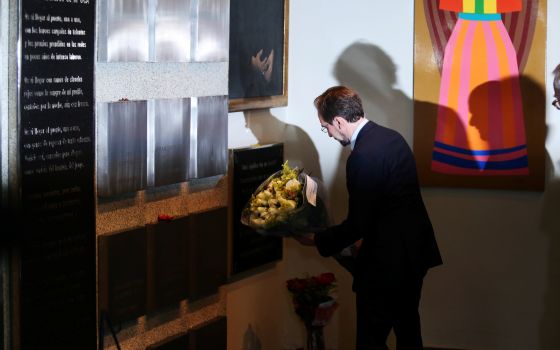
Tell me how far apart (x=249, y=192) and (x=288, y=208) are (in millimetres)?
732

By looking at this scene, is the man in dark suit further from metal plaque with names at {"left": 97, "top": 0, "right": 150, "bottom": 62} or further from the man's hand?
metal plaque with names at {"left": 97, "top": 0, "right": 150, "bottom": 62}

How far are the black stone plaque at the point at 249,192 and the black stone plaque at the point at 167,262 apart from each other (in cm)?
57

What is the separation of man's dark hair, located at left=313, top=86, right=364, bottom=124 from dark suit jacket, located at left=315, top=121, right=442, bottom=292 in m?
0.09

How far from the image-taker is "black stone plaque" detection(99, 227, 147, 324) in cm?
448

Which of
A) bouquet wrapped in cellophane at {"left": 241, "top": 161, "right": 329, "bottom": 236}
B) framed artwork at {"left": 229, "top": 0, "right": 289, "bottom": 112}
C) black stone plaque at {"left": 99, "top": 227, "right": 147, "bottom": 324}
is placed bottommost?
black stone plaque at {"left": 99, "top": 227, "right": 147, "bottom": 324}

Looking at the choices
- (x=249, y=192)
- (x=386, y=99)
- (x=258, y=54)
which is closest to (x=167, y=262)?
Result: (x=249, y=192)

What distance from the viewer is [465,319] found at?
631cm

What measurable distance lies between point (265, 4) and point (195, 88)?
99 cm

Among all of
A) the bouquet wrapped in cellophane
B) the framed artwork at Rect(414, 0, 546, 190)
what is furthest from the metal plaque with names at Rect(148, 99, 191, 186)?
the framed artwork at Rect(414, 0, 546, 190)

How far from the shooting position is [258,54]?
5738 mm

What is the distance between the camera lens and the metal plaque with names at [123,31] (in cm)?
433

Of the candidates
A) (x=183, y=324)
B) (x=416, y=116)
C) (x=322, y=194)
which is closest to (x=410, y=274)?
(x=322, y=194)

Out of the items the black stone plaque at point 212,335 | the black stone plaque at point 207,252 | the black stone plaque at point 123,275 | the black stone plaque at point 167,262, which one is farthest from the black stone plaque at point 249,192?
the black stone plaque at point 123,275

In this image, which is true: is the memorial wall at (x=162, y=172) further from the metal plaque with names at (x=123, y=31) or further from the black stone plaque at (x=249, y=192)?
the black stone plaque at (x=249, y=192)
